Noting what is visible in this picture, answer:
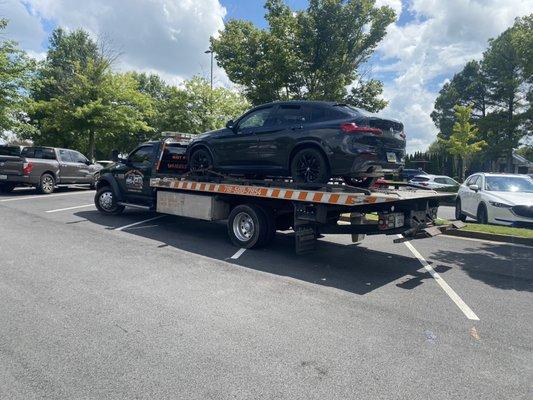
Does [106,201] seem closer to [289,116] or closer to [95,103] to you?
[289,116]

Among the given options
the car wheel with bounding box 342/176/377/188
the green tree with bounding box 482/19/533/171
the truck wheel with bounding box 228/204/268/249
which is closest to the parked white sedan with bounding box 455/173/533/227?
the car wheel with bounding box 342/176/377/188

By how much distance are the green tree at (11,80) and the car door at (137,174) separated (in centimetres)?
1173

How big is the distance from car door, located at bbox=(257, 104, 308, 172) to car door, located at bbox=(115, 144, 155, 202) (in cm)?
365

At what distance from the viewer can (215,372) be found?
10.6ft

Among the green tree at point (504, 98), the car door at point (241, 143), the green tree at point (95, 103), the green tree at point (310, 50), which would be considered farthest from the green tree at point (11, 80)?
the green tree at point (504, 98)

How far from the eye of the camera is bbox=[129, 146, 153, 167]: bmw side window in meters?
10.1

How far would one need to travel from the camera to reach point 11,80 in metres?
18.5

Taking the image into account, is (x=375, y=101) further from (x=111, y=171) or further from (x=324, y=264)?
(x=324, y=264)

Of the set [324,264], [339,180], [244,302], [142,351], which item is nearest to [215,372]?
[142,351]

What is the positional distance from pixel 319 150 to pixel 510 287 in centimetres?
337

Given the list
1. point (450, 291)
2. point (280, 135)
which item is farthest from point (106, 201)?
point (450, 291)

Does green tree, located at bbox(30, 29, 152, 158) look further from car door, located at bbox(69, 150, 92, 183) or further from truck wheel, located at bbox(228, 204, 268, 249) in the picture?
truck wheel, located at bbox(228, 204, 268, 249)

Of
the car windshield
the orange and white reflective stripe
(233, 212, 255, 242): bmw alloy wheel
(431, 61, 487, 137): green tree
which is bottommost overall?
(233, 212, 255, 242): bmw alloy wheel

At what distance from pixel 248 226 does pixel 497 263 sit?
4390mm
